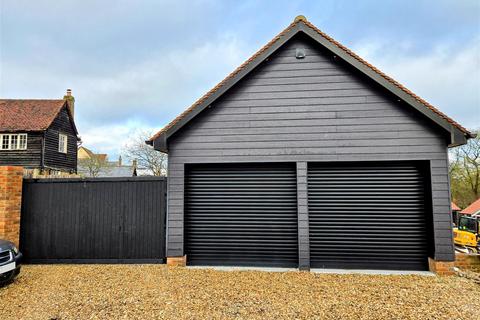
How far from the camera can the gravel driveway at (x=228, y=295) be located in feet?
14.7

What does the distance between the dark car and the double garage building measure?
3.17 m

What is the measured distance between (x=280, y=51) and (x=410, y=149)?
4062 millimetres

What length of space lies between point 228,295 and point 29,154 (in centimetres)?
2252

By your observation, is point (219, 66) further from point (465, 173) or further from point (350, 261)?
point (465, 173)

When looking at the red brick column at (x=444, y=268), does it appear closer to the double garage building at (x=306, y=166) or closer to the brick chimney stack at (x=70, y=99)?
the double garage building at (x=306, y=166)

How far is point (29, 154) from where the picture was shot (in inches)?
839

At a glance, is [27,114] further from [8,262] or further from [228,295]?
[228,295]

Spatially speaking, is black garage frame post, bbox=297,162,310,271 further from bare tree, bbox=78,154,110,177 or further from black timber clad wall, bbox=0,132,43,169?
bare tree, bbox=78,154,110,177

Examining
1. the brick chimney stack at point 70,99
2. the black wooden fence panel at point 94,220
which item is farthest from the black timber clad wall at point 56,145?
the black wooden fence panel at point 94,220

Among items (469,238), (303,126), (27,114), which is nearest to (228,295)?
(303,126)

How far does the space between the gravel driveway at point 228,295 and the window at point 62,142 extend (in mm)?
19697

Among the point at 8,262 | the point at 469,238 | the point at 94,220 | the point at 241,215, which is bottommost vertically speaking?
the point at 469,238

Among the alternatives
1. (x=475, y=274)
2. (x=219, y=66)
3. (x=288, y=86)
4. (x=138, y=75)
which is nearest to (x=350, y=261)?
(x=475, y=274)

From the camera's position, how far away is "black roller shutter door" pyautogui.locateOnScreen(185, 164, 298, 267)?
289 inches
